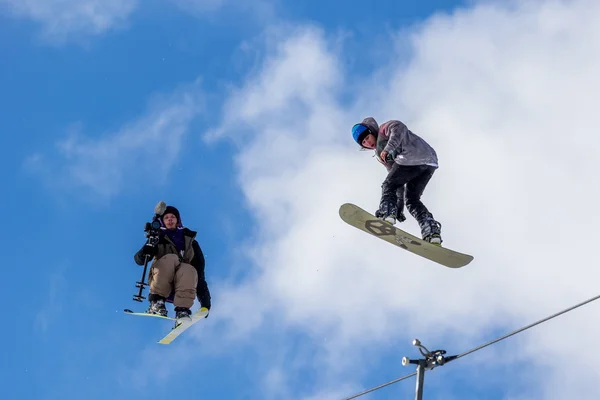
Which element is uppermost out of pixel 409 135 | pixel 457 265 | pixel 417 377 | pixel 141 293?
pixel 409 135

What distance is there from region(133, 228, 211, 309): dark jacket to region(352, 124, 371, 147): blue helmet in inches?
110

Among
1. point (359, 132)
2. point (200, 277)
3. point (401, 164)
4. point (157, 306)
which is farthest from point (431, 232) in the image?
point (157, 306)

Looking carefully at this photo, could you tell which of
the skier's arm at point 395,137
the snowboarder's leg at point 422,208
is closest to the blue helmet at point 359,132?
the skier's arm at point 395,137

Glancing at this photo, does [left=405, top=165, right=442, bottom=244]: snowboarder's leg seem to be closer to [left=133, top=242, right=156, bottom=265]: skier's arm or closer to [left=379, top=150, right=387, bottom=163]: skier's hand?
[left=379, top=150, right=387, bottom=163]: skier's hand

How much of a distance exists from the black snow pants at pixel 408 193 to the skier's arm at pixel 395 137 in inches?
8.8

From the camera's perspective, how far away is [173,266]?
15.2 m

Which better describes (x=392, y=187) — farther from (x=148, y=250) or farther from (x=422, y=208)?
(x=148, y=250)

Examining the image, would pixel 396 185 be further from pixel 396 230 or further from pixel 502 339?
pixel 502 339

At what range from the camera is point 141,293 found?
15.0 metres

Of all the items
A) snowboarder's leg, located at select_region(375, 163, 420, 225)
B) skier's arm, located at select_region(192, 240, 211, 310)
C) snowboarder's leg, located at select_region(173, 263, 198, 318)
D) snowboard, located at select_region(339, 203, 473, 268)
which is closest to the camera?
snowboarder's leg, located at select_region(375, 163, 420, 225)

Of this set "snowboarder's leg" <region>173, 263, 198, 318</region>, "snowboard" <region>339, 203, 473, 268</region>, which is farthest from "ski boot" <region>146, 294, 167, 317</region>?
"snowboard" <region>339, 203, 473, 268</region>

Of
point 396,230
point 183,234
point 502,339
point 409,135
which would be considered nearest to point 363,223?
point 396,230

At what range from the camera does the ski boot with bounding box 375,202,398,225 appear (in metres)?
14.7

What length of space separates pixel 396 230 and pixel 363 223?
1.68ft
